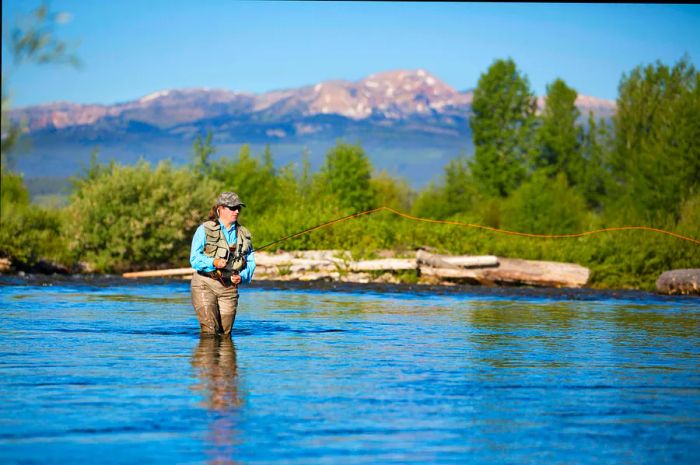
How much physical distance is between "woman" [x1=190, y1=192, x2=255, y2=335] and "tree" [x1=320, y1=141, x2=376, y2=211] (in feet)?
105

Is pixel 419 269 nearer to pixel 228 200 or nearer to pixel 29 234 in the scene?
pixel 29 234

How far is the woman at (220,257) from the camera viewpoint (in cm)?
1385

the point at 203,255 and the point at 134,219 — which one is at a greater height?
the point at 134,219

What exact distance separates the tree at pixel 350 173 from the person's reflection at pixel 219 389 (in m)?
32.1

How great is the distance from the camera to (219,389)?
420 inches

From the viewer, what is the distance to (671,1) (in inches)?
977

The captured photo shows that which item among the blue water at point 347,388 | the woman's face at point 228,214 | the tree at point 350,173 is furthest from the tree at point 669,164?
the woman's face at point 228,214

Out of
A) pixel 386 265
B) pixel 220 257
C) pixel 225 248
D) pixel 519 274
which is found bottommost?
pixel 519 274

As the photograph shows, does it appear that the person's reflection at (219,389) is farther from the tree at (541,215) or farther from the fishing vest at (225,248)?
the tree at (541,215)

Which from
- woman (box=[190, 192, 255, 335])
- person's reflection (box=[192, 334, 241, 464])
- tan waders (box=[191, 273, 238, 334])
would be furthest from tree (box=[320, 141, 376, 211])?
person's reflection (box=[192, 334, 241, 464])

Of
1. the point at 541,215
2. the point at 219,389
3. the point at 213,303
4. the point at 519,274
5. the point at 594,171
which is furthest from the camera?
the point at 594,171

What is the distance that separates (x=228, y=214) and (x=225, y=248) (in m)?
0.42

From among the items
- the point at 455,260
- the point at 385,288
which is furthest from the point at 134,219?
the point at 455,260

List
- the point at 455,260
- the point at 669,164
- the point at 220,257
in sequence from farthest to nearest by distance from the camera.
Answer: the point at 669,164 → the point at 455,260 → the point at 220,257
